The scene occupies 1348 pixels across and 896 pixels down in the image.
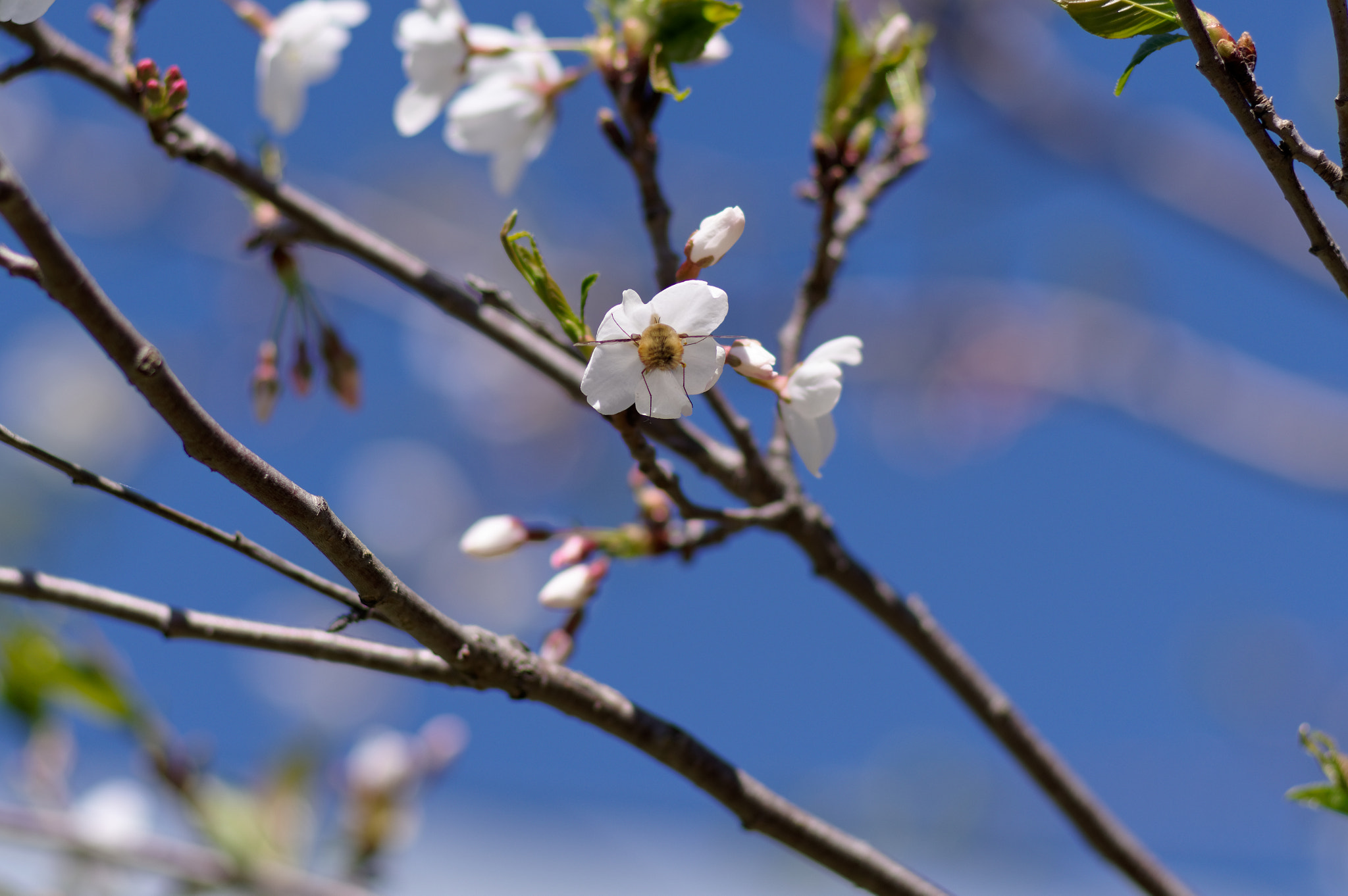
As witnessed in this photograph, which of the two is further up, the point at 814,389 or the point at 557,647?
the point at 814,389

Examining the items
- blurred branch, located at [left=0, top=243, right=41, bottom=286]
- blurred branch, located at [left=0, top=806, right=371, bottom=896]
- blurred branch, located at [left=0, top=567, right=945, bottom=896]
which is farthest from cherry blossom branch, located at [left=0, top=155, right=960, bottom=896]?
blurred branch, located at [left=0, top=806, right=371, bottom=896]

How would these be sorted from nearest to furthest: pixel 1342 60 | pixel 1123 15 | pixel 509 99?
pixel 1342 60 → pixel 1123 15 → pixel 509 99

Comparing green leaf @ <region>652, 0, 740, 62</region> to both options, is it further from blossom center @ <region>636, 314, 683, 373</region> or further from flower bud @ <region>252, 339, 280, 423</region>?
flower bud @ <region>252, 339, 280, 423</region>

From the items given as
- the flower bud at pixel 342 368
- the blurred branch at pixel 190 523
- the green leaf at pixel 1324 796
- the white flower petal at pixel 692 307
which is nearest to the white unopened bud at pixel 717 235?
the white flower petal at pixel 692 307

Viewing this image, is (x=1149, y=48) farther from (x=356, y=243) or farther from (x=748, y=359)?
(x=356, y=243)

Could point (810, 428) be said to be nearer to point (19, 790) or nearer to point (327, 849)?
point (327, 849)

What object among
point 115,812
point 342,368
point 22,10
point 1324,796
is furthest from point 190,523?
point 115,812
